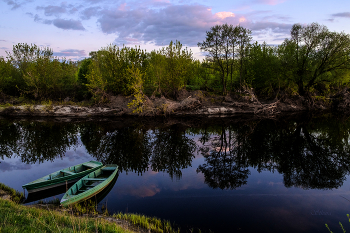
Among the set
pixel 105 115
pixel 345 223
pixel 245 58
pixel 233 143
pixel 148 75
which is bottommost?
pixel 345 223

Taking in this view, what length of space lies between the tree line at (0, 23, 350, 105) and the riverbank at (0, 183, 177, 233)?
1008 inches

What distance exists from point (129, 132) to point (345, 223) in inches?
841

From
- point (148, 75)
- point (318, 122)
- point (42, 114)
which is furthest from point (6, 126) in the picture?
point (318, 122)

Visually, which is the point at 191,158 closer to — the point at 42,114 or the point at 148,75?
the point at 148,75

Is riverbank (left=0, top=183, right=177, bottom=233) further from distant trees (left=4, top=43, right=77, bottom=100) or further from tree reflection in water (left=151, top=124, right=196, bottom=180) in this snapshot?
distant trees (left=4, top=43, right=77, bottom=100)

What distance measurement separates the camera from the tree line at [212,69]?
37.5m

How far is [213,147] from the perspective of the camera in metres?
20.7

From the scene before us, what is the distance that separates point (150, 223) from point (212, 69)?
41142 millimetres

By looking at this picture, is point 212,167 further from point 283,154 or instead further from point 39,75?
point 39,75

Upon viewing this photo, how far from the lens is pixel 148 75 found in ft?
134

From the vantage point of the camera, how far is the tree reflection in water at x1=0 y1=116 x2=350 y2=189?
14814mm

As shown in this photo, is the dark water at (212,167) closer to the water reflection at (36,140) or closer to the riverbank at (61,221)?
the water reflection at (36,140)

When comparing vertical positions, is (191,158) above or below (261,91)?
below

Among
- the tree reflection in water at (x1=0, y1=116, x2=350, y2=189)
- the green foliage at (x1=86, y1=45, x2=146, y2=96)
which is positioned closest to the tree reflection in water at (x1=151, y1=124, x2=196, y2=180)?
the tree reflection in water at (x1=0, y1=116, x2=350, y2=189)
